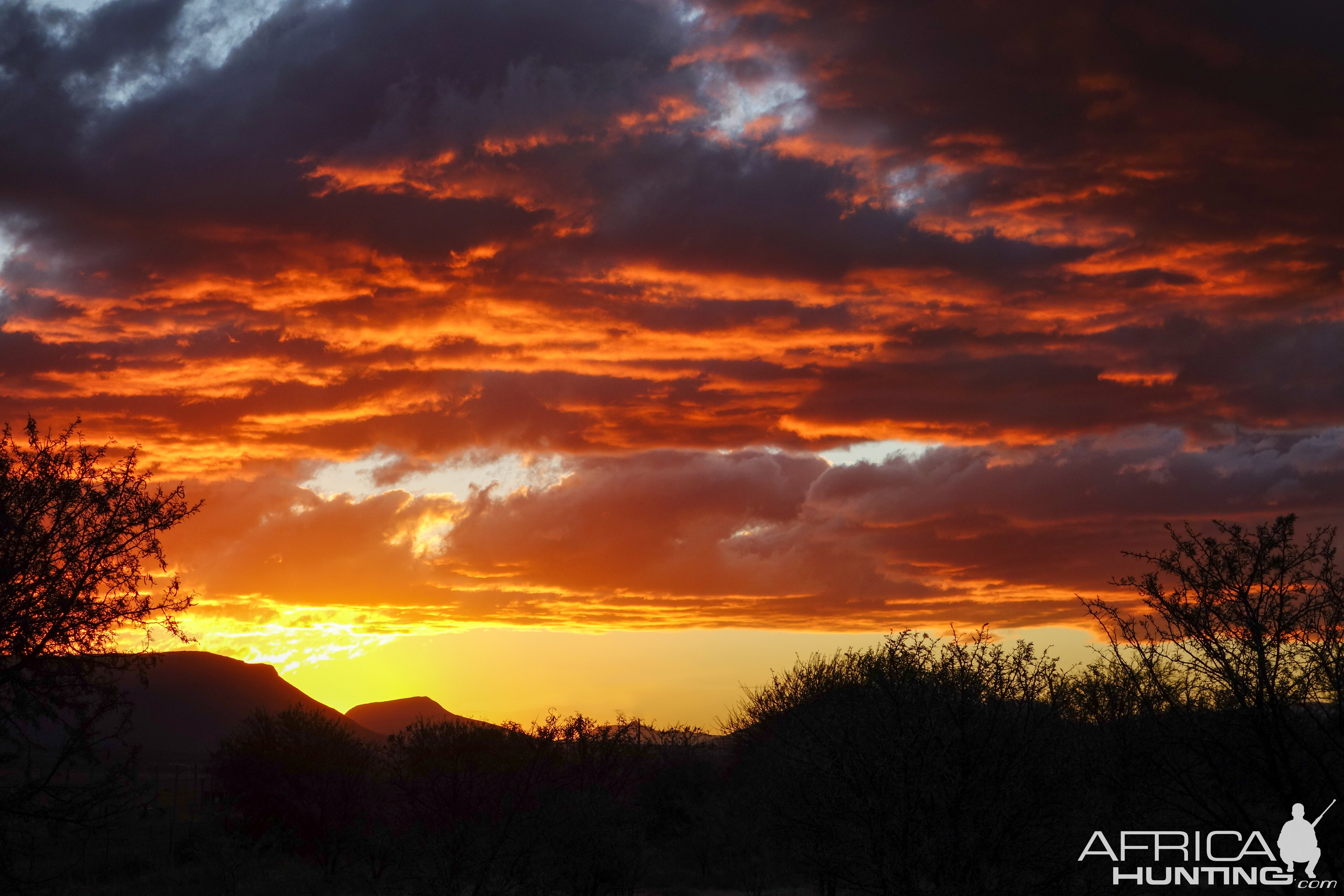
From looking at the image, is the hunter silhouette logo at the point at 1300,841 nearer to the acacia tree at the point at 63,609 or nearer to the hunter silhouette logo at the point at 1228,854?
the hunter silhouette logo at the point at 1228,854

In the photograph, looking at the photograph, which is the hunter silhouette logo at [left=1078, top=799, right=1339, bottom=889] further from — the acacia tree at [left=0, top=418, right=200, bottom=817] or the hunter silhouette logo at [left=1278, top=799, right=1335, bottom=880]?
the acacia tree at [left=0, top=418, right=200, bottom=817]

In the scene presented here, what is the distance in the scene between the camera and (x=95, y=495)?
56.6 feet

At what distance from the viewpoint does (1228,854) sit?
74.2ft

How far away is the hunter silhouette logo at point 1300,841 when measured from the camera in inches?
559

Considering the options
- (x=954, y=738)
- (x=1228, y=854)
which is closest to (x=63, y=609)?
(x=954, y=738)

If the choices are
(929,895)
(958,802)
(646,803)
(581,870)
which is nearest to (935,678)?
(958,802)

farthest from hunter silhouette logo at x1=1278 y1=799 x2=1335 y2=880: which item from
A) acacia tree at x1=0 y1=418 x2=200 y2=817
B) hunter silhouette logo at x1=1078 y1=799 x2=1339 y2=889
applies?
acacia tree at x1=0 y1=418 x2=200 y2=817

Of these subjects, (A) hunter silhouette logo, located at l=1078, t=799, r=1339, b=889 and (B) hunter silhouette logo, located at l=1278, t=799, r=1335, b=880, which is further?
(A) hunter silhouette logo, located at l=1078, t=799, r=1339, b=889

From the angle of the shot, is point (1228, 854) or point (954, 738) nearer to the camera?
point (954, 738)

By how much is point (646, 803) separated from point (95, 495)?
47035mm

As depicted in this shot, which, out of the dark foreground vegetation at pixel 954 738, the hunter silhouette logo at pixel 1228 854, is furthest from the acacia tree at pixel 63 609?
the hunter silhouette logo at pixel 1228 854

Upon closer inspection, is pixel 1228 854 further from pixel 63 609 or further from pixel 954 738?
pixel 63 609

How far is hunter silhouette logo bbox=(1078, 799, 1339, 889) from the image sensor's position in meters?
14.4

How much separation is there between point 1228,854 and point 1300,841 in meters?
9.47
